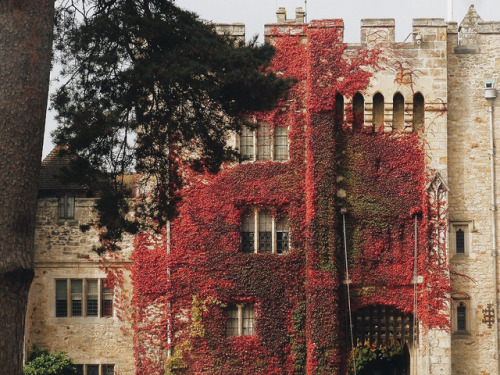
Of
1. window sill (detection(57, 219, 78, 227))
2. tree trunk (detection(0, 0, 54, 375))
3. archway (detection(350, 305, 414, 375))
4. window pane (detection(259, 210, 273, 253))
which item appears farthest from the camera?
window sill (detection(57, 219, 78, 227))

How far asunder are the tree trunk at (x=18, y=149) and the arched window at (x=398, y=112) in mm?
16629

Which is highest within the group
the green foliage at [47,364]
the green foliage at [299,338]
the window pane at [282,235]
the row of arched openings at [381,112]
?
the row of arched openings at [381,112]

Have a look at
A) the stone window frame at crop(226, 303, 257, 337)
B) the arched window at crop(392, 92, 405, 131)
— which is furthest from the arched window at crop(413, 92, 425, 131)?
the stone window frame at crop(226, 303, 257, 337)

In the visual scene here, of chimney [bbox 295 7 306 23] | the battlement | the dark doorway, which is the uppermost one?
chimney [bbox 295 7 306 23]

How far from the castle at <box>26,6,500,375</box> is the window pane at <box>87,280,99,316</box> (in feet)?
4.44

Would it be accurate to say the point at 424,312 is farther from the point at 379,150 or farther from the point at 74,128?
the point at 74,128

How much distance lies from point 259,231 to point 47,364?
699 centimetres

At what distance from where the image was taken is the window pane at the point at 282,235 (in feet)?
84.9

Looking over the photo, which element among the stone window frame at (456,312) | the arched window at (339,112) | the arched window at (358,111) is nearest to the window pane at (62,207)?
the arched window at (339,112)

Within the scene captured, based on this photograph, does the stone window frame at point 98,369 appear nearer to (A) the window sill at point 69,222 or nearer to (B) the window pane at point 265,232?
(A) the window sill at point 69,222

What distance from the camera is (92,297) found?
26984mm

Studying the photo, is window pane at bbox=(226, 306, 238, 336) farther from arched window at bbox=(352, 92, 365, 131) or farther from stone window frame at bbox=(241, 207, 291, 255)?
arched window at bbox=(352, 92, 365, 131)

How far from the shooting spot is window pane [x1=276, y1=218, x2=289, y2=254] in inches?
1019

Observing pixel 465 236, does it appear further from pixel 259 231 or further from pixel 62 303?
pixel 62 303
